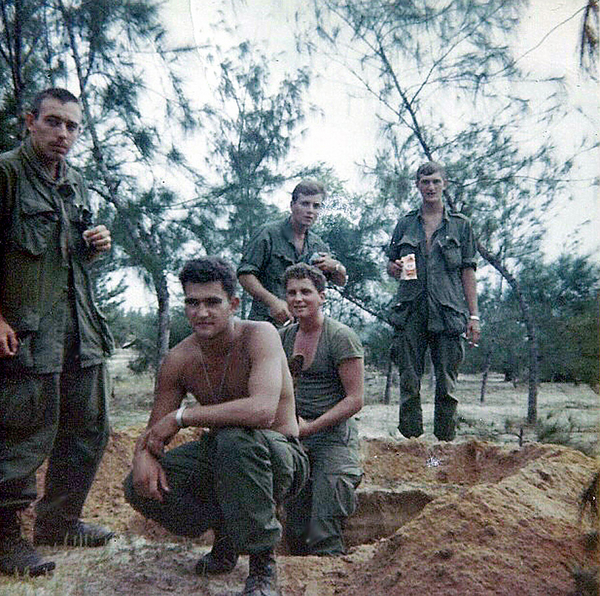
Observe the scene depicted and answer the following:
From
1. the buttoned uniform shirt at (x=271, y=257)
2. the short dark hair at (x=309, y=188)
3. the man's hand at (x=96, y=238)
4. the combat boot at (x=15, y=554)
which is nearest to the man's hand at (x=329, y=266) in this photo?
the buttoned uniform shirt at (x=271, y=257)

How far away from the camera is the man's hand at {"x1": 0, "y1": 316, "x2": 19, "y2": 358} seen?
2.01 m

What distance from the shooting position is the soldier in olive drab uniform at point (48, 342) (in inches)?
82.7

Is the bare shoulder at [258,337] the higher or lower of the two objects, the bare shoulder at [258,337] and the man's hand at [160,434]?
the higher

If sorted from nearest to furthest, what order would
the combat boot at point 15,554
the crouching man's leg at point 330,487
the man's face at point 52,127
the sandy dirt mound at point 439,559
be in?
the sandy dirt mound at point 439,559, the combat boot at point 15,554, the man's face at point 52,127, the crouching man's leg at point 330,487

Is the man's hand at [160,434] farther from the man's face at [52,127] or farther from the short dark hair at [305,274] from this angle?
the short dark hair at [305,274]

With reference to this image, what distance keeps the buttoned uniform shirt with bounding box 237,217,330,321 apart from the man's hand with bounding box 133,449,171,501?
175 centimetres

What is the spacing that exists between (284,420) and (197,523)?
18.4 inches

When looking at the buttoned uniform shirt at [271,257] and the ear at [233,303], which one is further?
the buttoned uniform shirt at [271,257]

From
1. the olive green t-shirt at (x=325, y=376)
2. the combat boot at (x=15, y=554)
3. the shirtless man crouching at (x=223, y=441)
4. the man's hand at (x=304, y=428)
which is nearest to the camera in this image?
the shirtless man crouching at (x=223, y=441)

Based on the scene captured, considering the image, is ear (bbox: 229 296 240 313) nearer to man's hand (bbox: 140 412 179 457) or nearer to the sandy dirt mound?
man's hand (bbox: 140 412 179 457)

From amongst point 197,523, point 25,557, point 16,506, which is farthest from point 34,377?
point 197,523

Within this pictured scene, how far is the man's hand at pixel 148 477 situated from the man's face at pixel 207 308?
1.47 ft

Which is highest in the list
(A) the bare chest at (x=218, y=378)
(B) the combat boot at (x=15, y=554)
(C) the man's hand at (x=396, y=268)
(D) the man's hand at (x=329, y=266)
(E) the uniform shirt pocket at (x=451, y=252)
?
(E) the uniform shirt pocket at (x=451, y=252)

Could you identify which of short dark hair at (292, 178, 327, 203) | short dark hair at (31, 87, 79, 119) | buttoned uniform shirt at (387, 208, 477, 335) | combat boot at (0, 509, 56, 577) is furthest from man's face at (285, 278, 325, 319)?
combat boot at (0, 509, 56, 577)
